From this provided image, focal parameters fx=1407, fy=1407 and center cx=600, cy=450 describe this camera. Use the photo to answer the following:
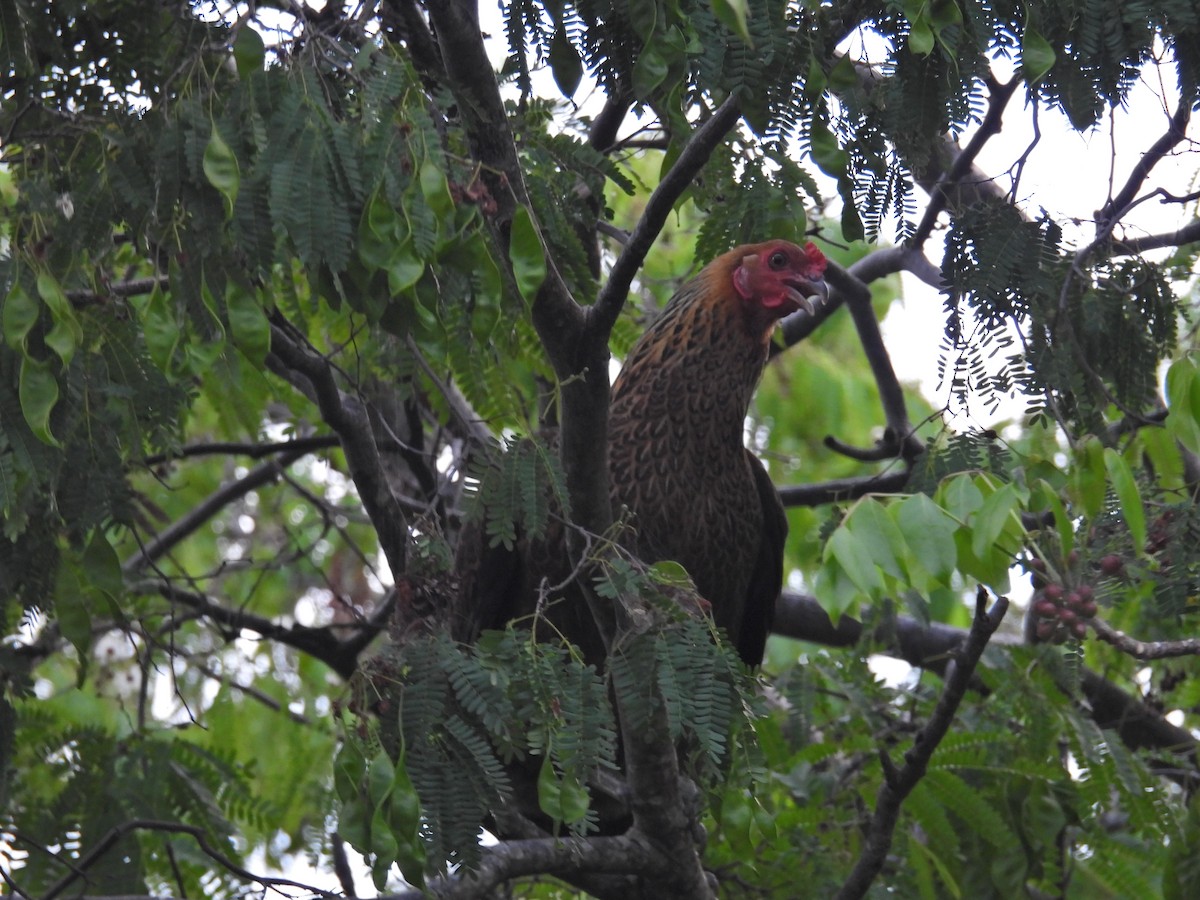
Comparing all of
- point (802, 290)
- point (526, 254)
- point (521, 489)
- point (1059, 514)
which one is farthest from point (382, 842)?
point (802, 290)

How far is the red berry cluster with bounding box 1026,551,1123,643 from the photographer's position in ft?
9.04

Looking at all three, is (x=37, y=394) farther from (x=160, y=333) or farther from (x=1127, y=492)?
(x=1127, y=492)

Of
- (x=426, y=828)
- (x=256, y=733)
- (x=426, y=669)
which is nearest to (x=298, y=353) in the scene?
(x=426, y=669)

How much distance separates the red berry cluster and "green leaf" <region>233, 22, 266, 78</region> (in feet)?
5.73

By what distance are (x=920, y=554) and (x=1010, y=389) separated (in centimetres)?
63

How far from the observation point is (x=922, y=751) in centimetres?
336

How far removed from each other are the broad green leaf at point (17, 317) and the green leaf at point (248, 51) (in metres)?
0.53

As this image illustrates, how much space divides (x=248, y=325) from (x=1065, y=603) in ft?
5.39

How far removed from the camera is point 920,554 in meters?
2.79

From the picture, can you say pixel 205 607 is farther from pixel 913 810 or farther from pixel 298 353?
pixel 913 810

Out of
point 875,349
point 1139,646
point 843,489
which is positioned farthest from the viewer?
point 875,349

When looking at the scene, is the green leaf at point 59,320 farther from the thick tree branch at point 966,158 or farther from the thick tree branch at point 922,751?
the thick tree branch at point 966,158

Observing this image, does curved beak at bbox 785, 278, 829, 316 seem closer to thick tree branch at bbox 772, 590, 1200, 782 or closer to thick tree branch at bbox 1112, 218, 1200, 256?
thick tree branch at bbox 1112, 218, 1200, 256

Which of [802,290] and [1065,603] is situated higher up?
[802,290]
